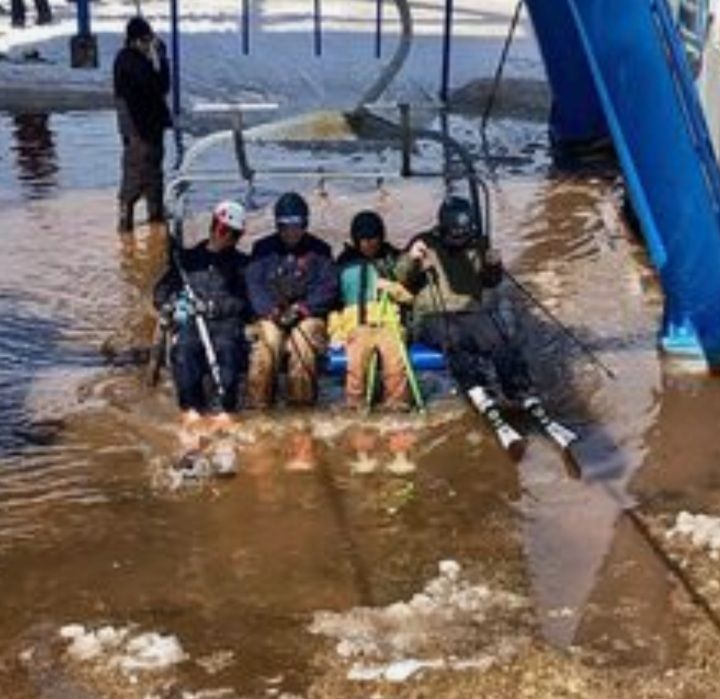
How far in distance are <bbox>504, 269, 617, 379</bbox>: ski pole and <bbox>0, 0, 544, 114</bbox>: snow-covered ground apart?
8.16 m

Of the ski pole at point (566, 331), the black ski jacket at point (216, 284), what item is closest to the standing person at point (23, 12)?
the ski pole at point (566, 331)

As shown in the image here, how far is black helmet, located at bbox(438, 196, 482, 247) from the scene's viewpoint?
9.53 m

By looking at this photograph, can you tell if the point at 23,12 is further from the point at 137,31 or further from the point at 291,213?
the point at 291,213

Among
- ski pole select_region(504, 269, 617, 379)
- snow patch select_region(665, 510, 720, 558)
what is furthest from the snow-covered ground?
snow patch select_region(665, 510, 720, 558)

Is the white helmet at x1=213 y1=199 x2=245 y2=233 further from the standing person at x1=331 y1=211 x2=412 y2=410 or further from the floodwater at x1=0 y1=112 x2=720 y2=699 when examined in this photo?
the floodwater at x1=0 y1=112 x2=720 y2=699

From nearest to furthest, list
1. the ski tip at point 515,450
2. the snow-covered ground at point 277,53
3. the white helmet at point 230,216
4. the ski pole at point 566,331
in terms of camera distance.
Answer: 1. the ski tip at point 515,450
2. the white helmet at point 230,216
3. the ski pole at point 566,331
4. the snow-covered ground at point 277,53

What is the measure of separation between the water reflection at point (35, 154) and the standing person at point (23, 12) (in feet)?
22.3

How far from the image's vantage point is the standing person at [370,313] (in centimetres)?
902

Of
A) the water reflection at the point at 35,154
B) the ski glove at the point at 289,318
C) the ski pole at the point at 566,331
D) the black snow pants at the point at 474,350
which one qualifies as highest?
the ski glove at the point at 289,318

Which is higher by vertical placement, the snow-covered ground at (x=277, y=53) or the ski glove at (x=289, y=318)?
the ski glove at (x=289, y=318)

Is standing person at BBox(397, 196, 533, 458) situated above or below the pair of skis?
above

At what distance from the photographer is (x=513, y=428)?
8836 millimetres

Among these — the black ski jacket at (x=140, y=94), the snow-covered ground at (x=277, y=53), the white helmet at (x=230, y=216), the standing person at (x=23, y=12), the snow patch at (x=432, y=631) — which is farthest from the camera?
the standing person at (x=23, y=12)

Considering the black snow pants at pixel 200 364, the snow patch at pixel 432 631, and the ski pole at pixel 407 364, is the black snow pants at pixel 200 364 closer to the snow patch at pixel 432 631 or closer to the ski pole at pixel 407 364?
the ski pole at pixel 407 364
